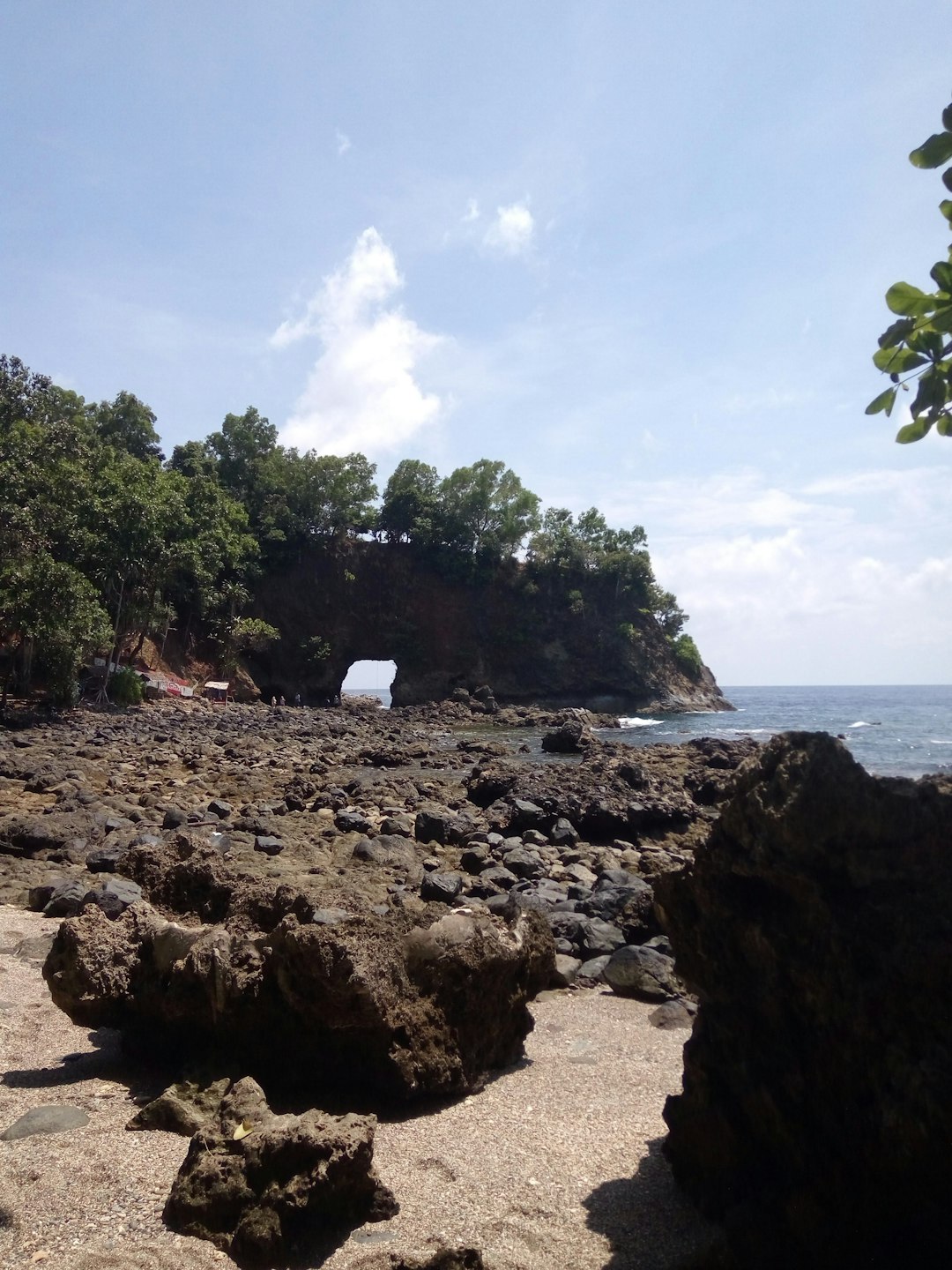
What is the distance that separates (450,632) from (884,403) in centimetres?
5905

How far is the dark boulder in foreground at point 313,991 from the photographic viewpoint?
4090 millimetres

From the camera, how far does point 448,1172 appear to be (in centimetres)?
359

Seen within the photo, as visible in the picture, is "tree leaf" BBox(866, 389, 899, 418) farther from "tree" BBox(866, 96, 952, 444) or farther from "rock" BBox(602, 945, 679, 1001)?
"rock" BBox(602, 945, 679, 1001)

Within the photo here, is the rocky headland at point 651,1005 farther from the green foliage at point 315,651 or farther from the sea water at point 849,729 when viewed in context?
the green foliage at point 315,651

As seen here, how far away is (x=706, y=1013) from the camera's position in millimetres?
3332

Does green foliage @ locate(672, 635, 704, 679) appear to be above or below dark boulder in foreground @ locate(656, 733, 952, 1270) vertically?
above

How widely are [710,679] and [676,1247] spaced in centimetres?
7233

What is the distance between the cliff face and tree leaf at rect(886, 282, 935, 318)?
5546 centimetres

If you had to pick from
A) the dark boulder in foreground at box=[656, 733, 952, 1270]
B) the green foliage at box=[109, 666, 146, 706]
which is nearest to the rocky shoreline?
the dark boulder in foreground at box=[656, 733, 952, 1270]

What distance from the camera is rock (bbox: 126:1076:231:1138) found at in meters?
3.76

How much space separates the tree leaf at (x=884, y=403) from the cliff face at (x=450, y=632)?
181ft

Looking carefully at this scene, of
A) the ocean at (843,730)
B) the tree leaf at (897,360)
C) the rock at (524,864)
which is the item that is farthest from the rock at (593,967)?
the ocean at (843,730)

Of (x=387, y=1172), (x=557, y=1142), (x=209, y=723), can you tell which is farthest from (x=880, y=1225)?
(x=209, y=723)

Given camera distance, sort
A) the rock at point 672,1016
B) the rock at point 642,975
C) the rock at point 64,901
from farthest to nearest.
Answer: the rock at point 64,901 → the rock at point 642,975 → the rock at point 672,1016
